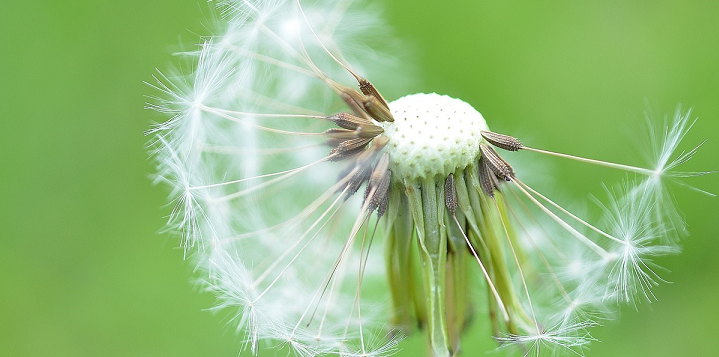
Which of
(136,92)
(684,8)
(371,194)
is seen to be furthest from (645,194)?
(136,92)

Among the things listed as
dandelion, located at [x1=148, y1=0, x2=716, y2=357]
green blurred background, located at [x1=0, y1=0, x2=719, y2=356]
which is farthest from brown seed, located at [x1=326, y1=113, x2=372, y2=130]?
green blurred background, located at [x1=0, y1=0, x2=719, y2=356]

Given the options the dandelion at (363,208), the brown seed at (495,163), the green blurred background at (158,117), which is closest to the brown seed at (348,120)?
the dandelion at (363,208)

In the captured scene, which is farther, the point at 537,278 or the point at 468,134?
the point at 537,278

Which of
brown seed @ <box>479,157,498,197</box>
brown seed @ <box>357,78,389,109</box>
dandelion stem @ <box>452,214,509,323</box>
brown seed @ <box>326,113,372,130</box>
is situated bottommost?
dandelion stem @ <box>452,214,509,323</box>

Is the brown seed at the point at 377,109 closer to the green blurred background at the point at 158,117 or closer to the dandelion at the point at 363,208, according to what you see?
the dandelion at the point at 363,208

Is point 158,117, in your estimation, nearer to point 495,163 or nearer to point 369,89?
point 369,89

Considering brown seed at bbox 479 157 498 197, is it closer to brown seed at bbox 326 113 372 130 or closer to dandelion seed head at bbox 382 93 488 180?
dandelion seed head at bbox 382 93 488 180

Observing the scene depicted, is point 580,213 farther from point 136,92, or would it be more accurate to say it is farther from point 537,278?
point 136,92
